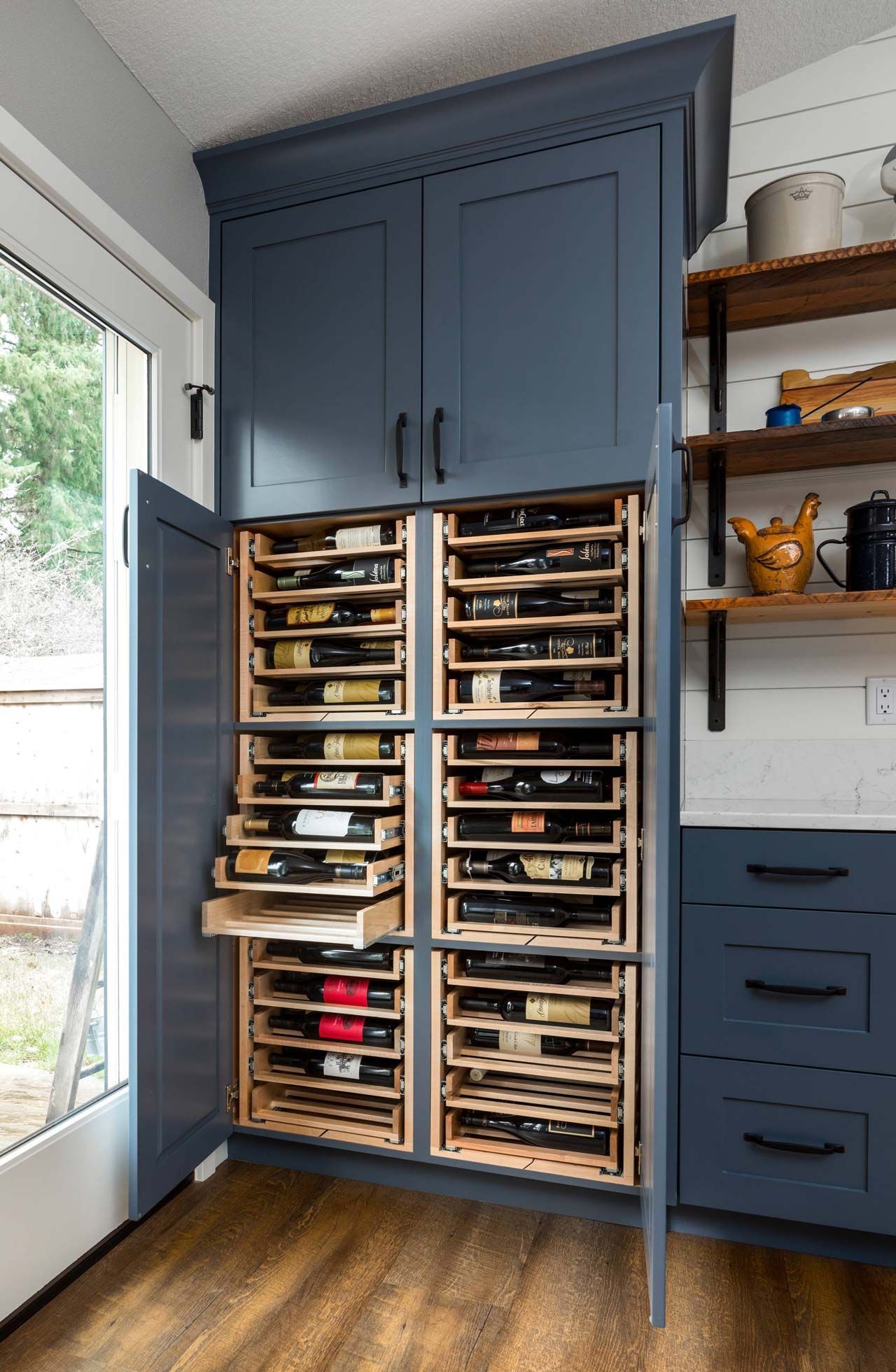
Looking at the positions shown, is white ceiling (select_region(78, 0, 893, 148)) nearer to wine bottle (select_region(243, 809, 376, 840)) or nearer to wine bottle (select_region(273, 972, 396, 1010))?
wine bottle (select_region(243, 809, 376, 840))

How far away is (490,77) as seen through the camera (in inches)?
75.8

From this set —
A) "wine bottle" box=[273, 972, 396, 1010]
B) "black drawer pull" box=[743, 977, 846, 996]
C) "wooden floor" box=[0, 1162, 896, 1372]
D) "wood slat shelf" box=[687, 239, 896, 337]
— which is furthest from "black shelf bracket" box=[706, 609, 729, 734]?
"wooden floor" box=[0, 1162, 896, 1372]

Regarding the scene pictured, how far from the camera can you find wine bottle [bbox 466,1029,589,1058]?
1.97m

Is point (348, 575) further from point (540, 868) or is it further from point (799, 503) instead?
point (799, 503)

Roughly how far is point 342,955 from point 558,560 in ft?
3.69

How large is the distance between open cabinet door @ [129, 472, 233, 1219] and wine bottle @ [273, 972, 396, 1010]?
18 cm

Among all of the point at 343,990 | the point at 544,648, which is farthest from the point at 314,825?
the point at 544,648

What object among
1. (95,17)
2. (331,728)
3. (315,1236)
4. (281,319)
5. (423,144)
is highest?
(95,17)

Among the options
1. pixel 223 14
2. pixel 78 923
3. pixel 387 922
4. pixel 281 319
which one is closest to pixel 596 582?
pixel 387 922

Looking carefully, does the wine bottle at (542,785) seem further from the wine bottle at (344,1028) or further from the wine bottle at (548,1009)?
the wine bottle at (344,1028)

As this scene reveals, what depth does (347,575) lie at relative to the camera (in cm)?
213

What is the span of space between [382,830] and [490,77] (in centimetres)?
176

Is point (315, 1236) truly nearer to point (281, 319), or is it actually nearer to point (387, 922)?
point (387, 922)

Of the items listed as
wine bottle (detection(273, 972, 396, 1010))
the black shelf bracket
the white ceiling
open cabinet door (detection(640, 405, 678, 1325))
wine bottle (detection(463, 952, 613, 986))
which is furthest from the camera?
the black shelf bracket
